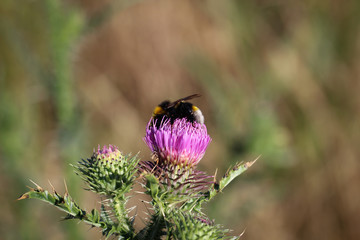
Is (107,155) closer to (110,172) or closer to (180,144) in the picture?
(110,172)

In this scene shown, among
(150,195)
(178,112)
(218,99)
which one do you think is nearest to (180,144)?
(150,195)

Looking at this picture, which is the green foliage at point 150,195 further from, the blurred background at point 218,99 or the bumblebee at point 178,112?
the blurred background at point 218,99

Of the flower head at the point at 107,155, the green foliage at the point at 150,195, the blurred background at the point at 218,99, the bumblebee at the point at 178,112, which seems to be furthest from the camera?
the blurred background at the point at 218,99

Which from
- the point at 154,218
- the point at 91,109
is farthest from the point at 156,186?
the point at 91,109

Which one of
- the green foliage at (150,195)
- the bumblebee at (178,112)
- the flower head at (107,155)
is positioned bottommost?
the green foliage at (150,195)

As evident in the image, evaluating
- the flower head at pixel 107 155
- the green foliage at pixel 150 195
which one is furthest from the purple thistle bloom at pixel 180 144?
the flower head at pixel 107 155

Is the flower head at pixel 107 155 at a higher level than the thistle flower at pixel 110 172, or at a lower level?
higher
